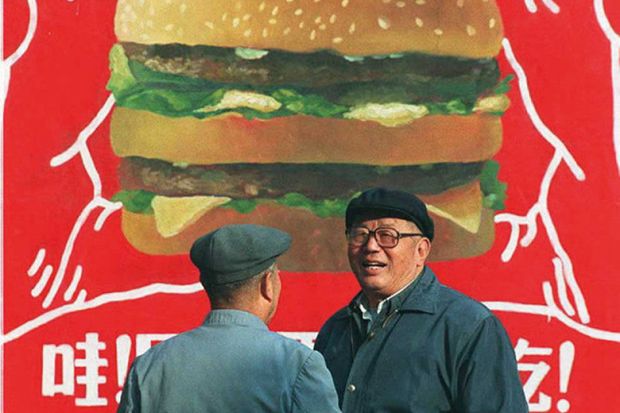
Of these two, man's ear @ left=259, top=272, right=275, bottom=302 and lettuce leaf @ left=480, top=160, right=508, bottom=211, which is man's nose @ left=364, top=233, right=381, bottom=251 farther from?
lettuce leaf @ left=480, top=160, right=508, bottom=211

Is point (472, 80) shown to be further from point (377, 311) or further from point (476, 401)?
point (476, 401)

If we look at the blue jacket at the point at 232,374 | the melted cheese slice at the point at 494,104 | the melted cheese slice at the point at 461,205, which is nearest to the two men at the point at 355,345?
the blue jacket at the point at 232,374

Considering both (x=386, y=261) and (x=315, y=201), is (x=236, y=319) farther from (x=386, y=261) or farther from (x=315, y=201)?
(x=315, y=201)

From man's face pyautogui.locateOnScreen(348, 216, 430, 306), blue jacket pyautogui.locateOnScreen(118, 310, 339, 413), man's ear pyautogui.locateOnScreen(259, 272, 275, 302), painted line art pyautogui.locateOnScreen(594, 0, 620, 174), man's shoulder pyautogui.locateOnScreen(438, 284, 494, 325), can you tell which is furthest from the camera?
painted line art pyautogui.locateOnScreen(594, 0, 620, 174)

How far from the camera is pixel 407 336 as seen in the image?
4.41 m

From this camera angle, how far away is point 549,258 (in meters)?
6.22

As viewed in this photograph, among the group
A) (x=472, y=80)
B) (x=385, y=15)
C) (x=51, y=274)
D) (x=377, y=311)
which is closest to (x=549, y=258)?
(x=472, y=80)

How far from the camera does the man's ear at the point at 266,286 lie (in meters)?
3.40

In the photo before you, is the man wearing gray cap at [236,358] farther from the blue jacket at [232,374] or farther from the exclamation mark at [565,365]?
the exclamation mark at [565,365]

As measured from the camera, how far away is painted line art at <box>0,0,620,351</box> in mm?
6219

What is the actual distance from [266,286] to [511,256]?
9.88 feet

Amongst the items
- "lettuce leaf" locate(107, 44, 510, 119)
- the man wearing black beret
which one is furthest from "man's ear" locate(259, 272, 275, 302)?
"lettuce leaf" locate(107, 44, 510, 119)

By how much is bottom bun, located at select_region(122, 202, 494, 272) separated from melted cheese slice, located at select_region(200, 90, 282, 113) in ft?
1.53

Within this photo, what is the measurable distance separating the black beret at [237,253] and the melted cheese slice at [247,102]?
284 centimetres
